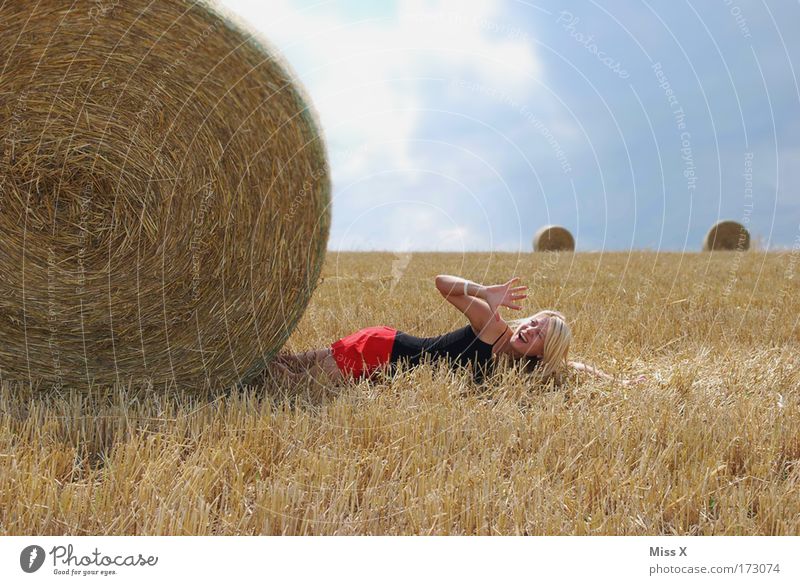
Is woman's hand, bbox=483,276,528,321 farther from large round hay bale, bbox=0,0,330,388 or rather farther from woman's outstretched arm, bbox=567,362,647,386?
large round hay bale, bbox=0,0,330,388

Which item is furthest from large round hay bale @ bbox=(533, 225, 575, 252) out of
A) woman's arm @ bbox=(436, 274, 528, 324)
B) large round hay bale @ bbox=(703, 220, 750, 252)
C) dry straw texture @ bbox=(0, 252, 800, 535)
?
woman's arm @ bbox=(436, 274, 528, 324)

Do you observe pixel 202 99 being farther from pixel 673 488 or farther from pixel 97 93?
pixel 673 488

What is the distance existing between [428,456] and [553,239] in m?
15.6

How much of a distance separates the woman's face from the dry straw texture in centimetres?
35

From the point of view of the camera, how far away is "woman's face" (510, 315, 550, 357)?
4.68m

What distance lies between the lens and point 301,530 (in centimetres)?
253

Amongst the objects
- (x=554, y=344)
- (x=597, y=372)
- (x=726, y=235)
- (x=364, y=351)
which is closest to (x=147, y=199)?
(x=364, y=351)

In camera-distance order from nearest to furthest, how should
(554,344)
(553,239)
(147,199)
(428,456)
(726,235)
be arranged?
(428,456)
(147,199)
(554,344)
(553,239)
(726,235)

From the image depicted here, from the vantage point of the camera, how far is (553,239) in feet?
59.2

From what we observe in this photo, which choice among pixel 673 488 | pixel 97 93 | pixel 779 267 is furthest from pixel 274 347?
pixel 779 267

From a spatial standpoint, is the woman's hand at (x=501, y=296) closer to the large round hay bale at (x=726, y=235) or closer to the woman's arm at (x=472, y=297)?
the woman's arm at (x=472, y=297)

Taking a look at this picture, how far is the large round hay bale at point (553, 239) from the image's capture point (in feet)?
59.2

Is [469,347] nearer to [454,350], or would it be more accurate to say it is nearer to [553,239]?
[454,350]

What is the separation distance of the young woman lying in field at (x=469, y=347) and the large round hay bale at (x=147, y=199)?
53cm
